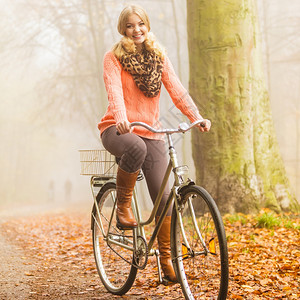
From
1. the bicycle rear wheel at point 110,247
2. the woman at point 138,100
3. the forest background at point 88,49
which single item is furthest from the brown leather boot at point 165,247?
the forest background at point 88,49

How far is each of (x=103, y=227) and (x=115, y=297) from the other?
65 cm

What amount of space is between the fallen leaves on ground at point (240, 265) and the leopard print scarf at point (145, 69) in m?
1.74

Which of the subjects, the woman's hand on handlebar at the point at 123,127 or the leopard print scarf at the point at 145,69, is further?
the leopard print scarf at the point at 145,69

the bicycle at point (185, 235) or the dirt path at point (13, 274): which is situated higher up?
the bicycle at point (185, 235)

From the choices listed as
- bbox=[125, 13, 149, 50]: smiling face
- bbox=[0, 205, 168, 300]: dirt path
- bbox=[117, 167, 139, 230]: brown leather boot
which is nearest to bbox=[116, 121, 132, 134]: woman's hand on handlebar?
bbox=[117, 167, 139, 230]: brown leather boot

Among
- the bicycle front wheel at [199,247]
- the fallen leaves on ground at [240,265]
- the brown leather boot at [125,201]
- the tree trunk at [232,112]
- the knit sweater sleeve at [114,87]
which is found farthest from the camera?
the tree trunk at [232,112]

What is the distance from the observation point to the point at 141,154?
354 cm

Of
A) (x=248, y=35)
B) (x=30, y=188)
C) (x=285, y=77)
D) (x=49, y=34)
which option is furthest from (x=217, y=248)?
(x=30, y=188)

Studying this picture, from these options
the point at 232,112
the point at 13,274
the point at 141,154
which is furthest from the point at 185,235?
the point at 232,112

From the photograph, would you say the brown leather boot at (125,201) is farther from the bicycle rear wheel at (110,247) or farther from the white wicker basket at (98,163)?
the white wicker basket at (98,163)

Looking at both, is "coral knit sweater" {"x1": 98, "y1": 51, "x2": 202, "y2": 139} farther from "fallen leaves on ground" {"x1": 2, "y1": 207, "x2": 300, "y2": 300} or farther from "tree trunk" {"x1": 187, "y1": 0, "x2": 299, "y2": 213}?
"tree trunk" {"x1": 187, "y1": 0, "x2": 299, "y2": 213}

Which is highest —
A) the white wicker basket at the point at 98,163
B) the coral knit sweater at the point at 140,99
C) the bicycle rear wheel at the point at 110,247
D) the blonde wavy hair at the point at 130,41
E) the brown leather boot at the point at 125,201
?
the blonde wavy hair at the point at 130,41

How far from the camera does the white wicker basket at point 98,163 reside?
4.27 metres

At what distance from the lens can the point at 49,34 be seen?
19812 mm
